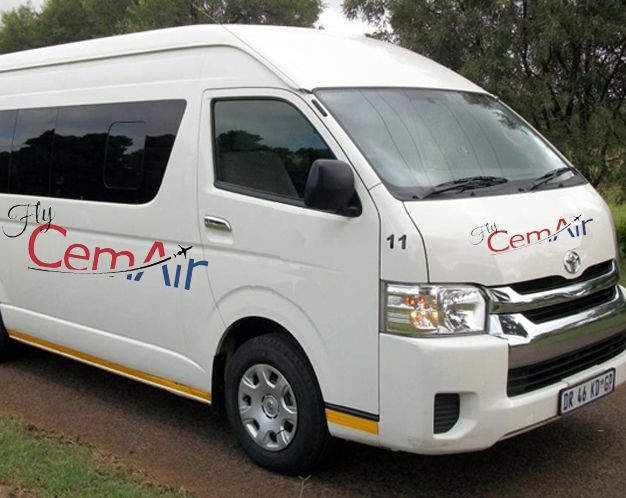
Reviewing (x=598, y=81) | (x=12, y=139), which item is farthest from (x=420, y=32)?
(x=12, y=139)

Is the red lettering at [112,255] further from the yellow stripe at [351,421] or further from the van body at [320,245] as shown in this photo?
the yellow stripe at [351,421]

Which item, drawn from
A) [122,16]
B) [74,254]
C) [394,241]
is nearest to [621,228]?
[74,254]

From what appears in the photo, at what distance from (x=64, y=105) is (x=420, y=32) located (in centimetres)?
748

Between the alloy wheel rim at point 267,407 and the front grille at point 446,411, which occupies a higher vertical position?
the front grille at point 446,411

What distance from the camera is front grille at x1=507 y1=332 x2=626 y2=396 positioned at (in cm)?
357

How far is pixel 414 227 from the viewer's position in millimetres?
3434

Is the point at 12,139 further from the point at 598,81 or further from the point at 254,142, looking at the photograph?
the point at 598,81

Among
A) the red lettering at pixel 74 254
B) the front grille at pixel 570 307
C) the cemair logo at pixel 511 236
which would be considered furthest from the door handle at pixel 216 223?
the front grille at pixel 570 307

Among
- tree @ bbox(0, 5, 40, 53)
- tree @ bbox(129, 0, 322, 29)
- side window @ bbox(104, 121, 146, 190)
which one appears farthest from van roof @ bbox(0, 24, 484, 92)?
tree @ bbox(0, 5, 40, 53)

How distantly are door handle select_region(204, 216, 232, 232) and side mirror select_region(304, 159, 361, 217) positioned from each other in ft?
2.24

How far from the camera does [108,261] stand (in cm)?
491

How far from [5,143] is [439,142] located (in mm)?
3653

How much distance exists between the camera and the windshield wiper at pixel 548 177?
4.11m

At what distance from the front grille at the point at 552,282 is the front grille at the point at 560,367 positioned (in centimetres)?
35
